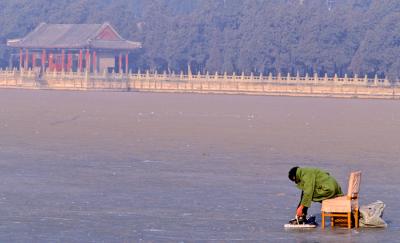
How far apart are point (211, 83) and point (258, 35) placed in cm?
753

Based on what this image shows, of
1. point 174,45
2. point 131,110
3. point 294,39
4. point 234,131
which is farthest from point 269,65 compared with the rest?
point 234,131

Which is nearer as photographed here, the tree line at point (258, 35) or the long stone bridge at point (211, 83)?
the long stone bridge at point (211, 83)

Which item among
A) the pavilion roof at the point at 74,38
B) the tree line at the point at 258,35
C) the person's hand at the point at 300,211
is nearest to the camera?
the person's hand at the point at 300,211

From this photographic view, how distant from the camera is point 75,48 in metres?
126

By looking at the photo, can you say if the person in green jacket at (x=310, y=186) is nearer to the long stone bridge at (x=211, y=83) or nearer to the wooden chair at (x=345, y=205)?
the wooden chair at (x=345, y=205)

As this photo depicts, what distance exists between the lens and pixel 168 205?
22.7 metres

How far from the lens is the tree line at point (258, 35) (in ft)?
364

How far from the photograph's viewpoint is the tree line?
111 metres

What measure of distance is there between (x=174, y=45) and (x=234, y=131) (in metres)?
79.0

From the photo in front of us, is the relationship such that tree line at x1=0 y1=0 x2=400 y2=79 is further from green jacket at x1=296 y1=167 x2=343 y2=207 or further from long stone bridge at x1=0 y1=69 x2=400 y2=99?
green jacket at x1=296 y1=167 x2=343 y2=207

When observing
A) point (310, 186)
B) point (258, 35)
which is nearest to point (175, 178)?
point (310, 186)

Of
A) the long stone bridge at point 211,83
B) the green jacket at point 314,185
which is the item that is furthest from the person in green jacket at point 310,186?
the long stone bridge at point 211,83

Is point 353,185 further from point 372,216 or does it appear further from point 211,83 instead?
point 211,83

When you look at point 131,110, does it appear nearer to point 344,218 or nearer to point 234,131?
point 234,131
